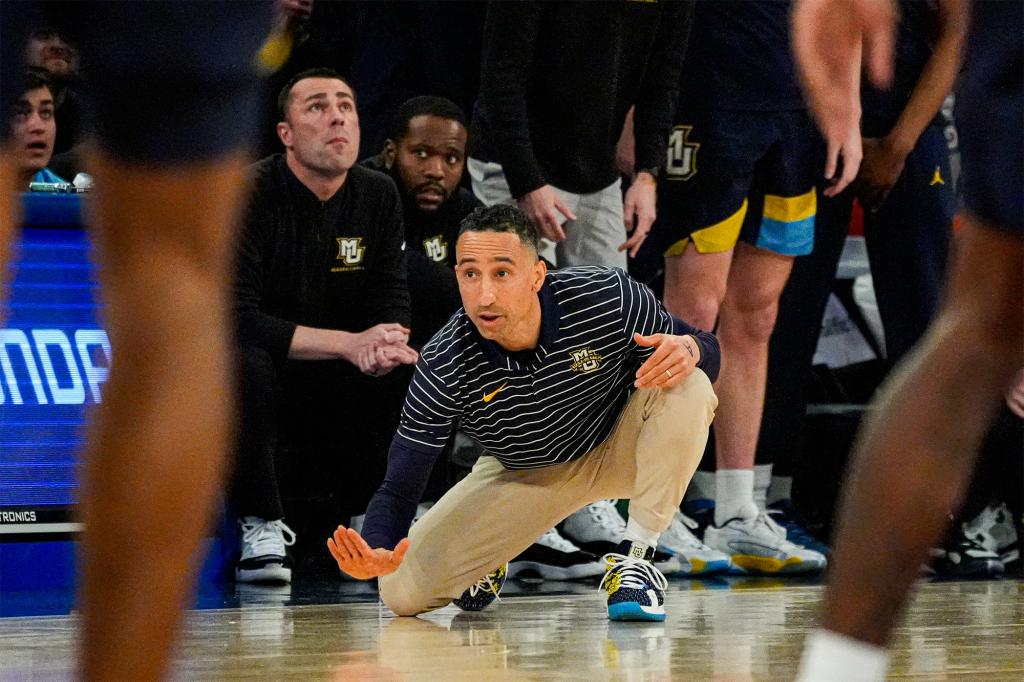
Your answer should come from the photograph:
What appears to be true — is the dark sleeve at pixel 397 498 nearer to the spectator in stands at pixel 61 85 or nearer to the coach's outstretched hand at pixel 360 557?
the coach's outstretched hand at pixel 360 557

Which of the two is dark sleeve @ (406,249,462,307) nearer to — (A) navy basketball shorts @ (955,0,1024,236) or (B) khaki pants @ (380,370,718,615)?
(B) khaki pants @ (380,370,718,615)

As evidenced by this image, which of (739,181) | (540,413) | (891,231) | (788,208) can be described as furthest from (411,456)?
(891,231)

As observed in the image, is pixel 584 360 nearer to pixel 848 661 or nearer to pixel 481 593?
pixel 481 593

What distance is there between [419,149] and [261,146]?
62cm

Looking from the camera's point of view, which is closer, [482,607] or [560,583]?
[482,607]

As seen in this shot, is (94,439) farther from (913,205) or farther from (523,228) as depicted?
Result: (913,205)

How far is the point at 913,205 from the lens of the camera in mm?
4914

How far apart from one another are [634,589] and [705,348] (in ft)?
2.29

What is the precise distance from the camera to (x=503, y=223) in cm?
375

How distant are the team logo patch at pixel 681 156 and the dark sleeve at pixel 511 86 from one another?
551 millimetres

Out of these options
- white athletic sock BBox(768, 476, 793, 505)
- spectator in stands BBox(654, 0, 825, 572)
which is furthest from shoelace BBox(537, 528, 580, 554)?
white athletic sock BBox(768, 476, 793, 505)

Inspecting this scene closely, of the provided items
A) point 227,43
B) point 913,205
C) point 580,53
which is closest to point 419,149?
point 580,53

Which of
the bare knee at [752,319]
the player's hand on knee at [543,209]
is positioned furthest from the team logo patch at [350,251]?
the bare knee at [752,319]

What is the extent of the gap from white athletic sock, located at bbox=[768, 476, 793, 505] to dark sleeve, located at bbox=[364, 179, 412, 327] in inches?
56.0
